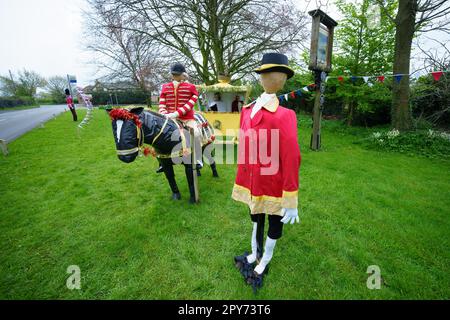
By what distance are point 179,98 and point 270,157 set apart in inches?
81.8

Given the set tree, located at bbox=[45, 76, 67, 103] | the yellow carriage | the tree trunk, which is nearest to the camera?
the yellow carriage

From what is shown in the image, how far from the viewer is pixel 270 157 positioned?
67.4 inches

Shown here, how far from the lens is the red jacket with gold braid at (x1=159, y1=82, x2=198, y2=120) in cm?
314

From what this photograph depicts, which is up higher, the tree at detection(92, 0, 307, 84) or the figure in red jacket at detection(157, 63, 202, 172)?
the tree at detection(92, 0, 307, 84)

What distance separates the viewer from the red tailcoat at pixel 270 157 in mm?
1594

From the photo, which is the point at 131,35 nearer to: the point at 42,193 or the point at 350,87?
the point at 42,193

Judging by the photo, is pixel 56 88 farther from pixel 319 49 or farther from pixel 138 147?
pixel 138 147

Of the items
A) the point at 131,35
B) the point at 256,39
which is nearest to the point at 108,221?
the point at 131,35

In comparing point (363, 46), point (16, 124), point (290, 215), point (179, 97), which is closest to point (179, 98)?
point (179, 97)

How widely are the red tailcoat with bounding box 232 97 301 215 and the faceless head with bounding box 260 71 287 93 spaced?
0.10m

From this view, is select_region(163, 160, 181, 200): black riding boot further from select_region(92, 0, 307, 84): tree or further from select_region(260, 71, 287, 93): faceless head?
select_region(92, 0, 307, 84): tree

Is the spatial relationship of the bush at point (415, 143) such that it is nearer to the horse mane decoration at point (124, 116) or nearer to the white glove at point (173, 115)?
the white glove at point (173, 115)

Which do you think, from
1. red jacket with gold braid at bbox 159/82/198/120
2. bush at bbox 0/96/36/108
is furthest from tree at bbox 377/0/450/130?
bush at bbox 0/96/36/108

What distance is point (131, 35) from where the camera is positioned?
8.36 meters
